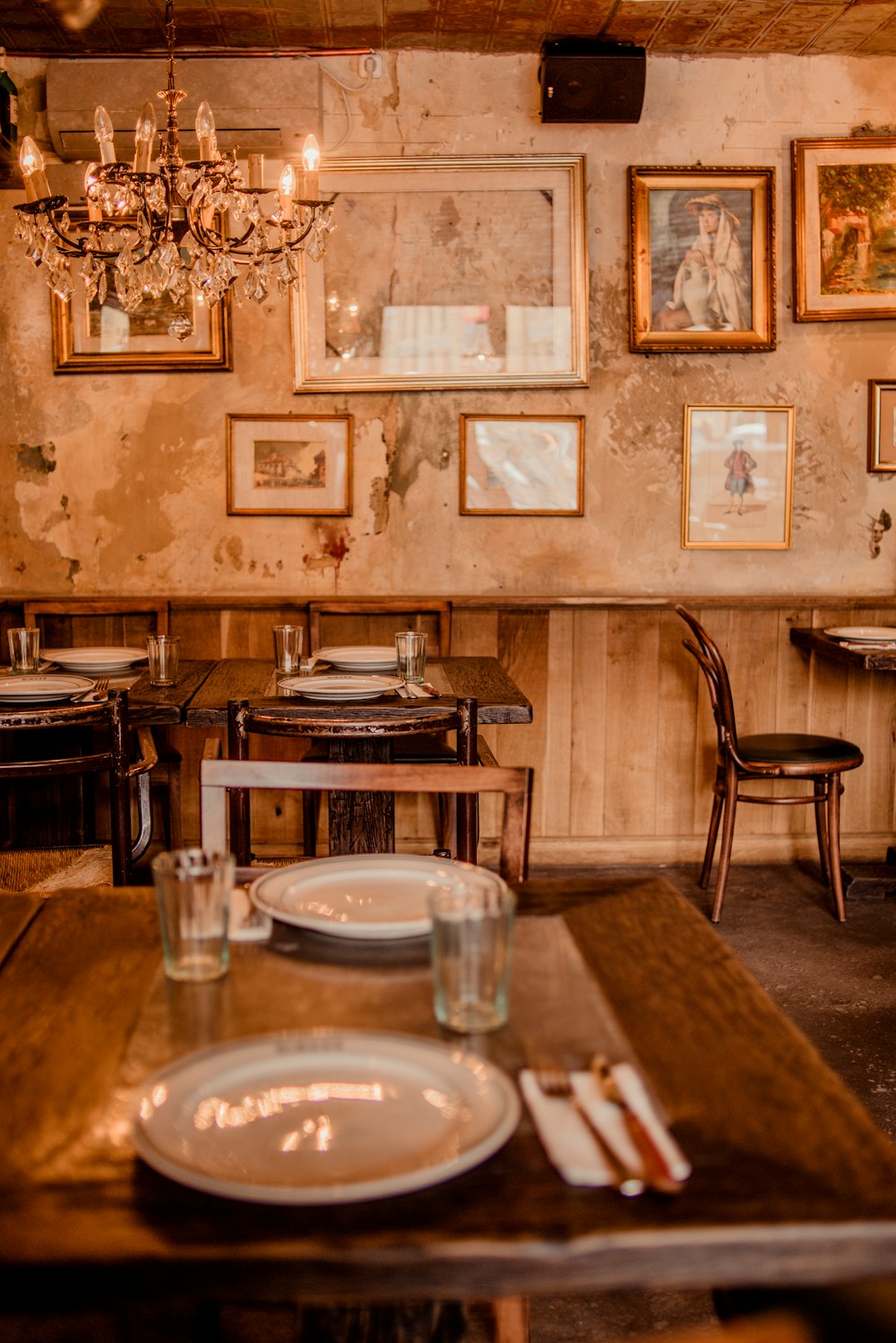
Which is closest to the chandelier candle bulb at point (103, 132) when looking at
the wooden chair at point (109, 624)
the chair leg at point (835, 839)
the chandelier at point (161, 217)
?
the chandelier at point (161, 217)

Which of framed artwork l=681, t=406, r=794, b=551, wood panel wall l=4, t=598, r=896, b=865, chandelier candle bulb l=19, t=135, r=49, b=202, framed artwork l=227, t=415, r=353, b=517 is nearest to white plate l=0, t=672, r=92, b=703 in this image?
chandelier candle bulb l=19, t=135, r=49, b=202

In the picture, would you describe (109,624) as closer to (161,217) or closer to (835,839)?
(161,217)

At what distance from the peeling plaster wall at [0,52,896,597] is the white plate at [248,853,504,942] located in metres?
2.72

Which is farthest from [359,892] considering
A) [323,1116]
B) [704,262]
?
[704,262]

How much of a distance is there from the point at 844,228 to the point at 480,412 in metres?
1.37

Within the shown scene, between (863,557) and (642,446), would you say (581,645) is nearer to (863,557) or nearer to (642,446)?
(642,446)

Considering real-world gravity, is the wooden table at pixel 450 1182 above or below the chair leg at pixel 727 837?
above

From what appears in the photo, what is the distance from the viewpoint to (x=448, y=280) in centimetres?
398

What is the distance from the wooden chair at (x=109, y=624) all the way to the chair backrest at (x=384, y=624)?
545 millimetres

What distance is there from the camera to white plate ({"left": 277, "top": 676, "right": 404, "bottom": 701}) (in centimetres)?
277

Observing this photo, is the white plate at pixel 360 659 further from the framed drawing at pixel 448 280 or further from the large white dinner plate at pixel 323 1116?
the large white dinner plate at pixel 323 1116

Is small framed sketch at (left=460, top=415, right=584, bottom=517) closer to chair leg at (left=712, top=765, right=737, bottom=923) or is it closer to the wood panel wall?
the wood panel wall

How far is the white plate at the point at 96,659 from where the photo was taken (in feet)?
10.5

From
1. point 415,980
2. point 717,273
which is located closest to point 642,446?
point 717,273
